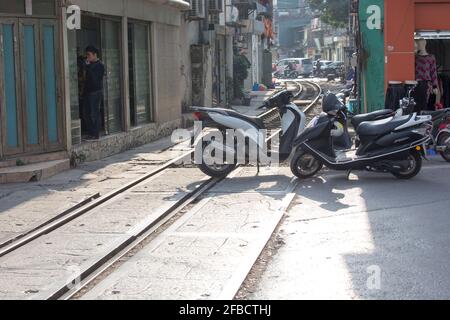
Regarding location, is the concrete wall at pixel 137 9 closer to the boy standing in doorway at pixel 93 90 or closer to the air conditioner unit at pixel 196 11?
the boy standing in doorway at pixel 93 90

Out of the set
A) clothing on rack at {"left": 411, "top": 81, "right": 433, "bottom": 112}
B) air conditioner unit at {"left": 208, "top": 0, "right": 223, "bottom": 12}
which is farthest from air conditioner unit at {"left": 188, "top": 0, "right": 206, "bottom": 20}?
clothing on rack at {"left": 411, "top": 81, "right": 433, "bottom": 112}

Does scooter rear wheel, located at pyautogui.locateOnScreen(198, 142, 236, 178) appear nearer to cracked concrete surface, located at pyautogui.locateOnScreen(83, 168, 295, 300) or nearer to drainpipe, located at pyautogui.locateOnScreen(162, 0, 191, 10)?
cracked concrete surface, located at pyautogui.locateOnScreen(83, 168, 295, 300)

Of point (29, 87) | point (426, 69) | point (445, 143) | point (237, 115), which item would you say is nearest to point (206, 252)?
point (237, 115)

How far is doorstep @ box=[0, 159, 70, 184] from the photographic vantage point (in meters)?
10.7

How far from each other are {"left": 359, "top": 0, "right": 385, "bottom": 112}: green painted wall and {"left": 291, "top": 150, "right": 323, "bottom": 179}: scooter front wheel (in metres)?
4.90

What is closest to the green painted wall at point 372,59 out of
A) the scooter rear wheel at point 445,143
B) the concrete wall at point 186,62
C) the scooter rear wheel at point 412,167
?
the scooter rear wheel at point 445,143

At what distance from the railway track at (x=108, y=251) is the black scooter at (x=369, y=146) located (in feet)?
4.57

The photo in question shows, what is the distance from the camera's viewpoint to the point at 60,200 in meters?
9.45

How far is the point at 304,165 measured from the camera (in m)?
10.7

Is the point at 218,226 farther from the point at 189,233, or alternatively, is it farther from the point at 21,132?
the point at 21,132

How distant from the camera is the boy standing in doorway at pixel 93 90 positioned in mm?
13008

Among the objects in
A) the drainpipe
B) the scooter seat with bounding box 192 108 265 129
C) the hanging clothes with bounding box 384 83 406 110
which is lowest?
the scooter seat with bounding box 192 108 265 129

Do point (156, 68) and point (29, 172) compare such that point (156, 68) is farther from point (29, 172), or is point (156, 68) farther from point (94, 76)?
point (29, 172)
